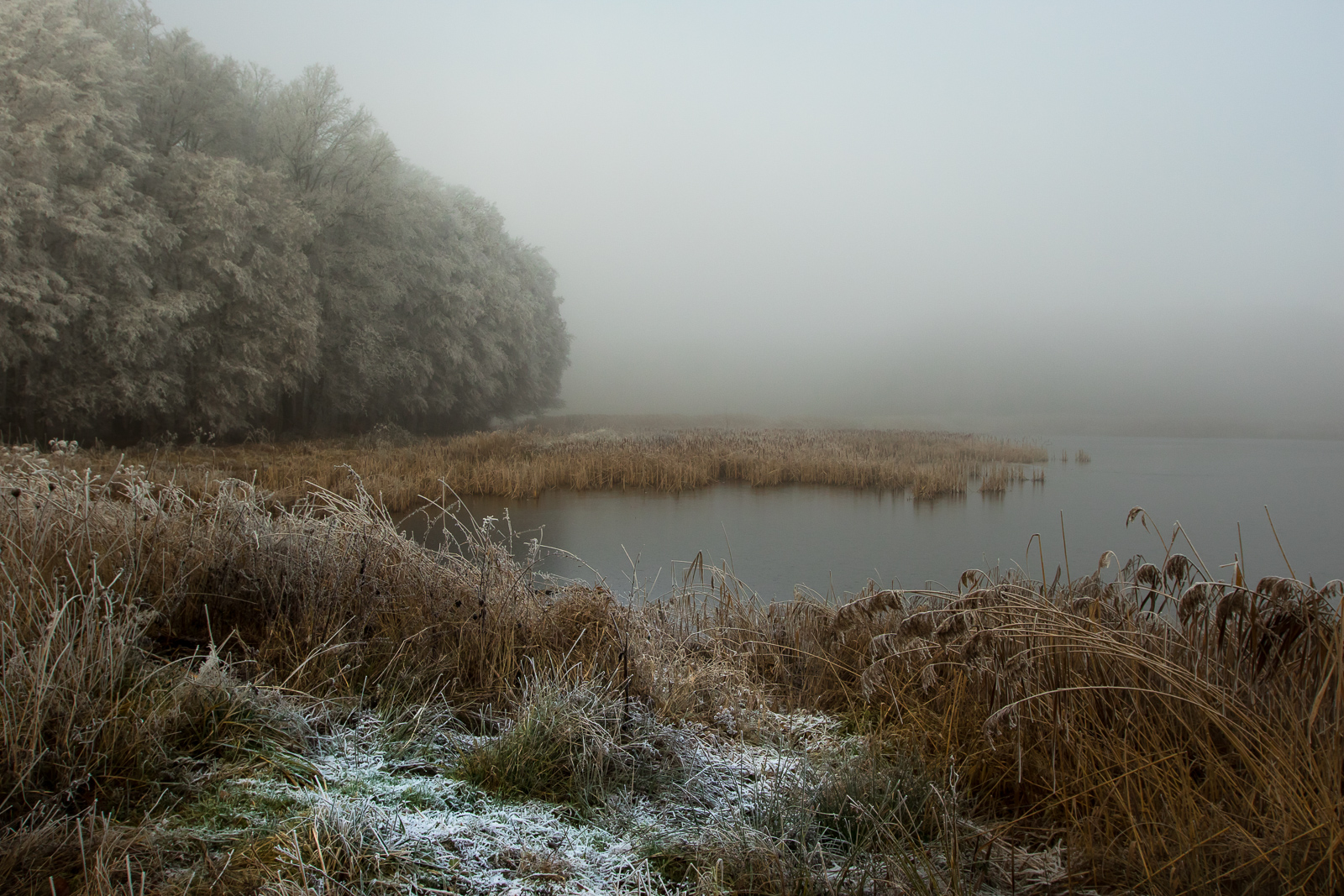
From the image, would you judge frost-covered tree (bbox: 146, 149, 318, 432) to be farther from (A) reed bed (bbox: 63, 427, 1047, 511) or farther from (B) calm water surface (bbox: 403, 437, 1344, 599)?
(B) calm water surface (bbox: 403, 437, 1344, 599)

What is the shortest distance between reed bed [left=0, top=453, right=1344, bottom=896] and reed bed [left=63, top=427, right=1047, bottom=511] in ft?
20.4

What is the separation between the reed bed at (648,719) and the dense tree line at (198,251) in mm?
12954

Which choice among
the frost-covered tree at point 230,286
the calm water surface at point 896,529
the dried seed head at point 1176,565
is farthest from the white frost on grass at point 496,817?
the frost-covered tree at point 230,286

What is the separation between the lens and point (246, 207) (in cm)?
1584

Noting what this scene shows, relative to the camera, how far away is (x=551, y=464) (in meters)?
15.5

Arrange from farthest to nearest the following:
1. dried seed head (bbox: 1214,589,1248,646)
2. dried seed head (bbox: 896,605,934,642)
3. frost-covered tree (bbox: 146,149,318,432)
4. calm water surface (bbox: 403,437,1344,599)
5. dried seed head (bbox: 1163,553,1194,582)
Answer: frost-covered tree (bbox: 146,149,318,432)
calm water surface (bbox: 403,437,1344,599)
dried seed head (bbox: 1163,553,1194,582)
dried seed head (bbox: 896,605,934,642)
dried seed head (bbox: 1214,589,1248,646)

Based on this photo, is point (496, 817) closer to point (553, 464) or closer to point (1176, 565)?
point (1176, 565)

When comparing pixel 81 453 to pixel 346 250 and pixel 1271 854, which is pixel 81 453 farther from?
pixel 1271 854

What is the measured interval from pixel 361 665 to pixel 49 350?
49.8 feet

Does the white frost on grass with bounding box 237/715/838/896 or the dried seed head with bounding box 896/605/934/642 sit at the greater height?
the dried seed head with bounding box 896/605/934/642

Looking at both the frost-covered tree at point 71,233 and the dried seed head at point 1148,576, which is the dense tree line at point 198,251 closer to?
the frost-covered tree at point 71,233

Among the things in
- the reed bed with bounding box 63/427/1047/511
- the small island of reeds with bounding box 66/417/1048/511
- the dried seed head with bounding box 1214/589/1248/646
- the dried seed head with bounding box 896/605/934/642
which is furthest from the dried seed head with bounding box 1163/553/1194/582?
the small island of reeds with bounding box 66/417/1048/511

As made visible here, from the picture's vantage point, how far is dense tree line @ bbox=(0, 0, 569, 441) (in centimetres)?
1320

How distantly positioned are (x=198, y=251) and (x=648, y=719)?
17.0m
